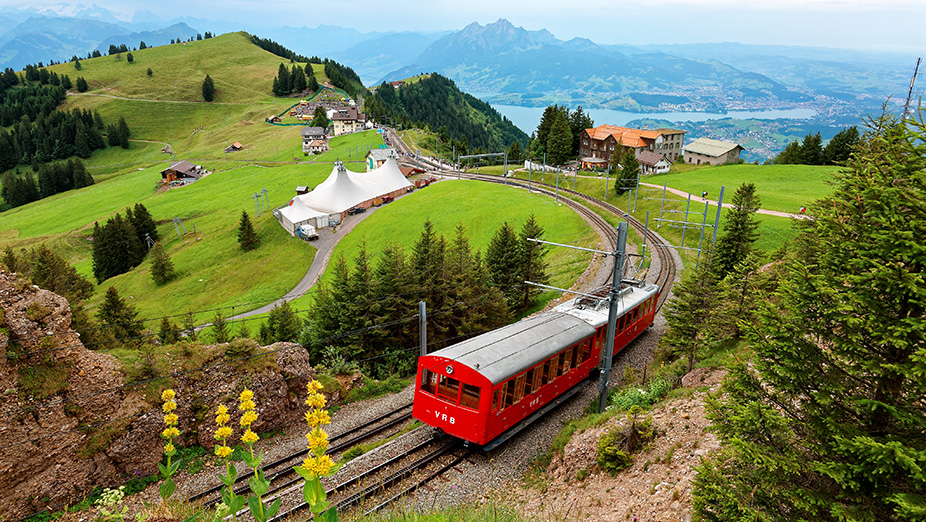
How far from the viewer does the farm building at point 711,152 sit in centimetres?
9381

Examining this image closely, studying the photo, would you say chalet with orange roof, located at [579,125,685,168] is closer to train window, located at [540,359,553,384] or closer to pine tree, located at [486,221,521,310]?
pine tree, located at [486,221,521,310]

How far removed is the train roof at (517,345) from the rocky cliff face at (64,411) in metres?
9.05

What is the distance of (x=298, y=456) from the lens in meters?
16.5

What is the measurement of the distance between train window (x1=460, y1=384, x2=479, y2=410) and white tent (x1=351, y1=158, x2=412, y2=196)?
63.7m

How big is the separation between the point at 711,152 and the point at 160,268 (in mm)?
96349

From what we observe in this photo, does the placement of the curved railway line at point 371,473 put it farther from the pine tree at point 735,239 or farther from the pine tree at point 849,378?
the pine tree at point 735,239

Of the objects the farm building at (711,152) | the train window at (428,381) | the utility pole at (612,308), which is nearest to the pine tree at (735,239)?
the utility pole at (612,308)


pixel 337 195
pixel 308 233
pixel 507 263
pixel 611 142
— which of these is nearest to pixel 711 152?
pixel 611 142

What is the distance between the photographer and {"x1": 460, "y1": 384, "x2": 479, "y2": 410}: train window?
50.1ft

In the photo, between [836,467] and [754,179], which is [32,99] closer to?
[754,179]

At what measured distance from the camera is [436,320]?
28.7m

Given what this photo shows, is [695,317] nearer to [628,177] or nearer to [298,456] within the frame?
[298,456]

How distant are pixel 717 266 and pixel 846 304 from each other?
23.2 meters

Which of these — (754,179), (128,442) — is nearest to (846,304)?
(128,442)
